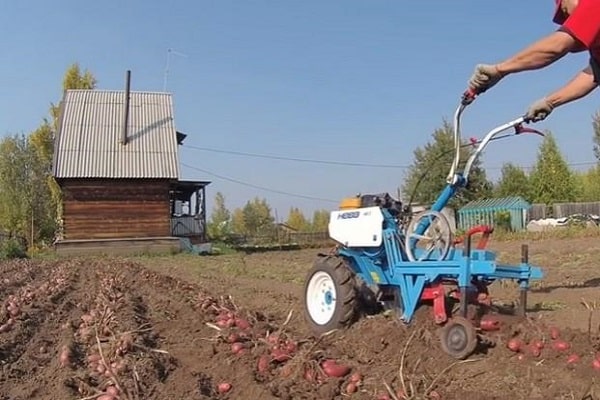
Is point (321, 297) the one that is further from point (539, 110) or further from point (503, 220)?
point (503, 220)

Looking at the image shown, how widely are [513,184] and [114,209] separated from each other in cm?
2864

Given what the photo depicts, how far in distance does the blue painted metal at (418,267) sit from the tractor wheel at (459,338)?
0.32 m

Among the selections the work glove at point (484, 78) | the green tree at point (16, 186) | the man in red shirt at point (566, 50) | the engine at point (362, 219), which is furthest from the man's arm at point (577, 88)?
the green tree at point (16, 186)

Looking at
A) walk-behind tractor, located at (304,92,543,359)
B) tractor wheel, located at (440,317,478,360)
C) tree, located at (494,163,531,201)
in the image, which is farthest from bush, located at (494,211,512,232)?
tractor wheel, located at (440,317,478,360)

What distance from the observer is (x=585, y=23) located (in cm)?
327

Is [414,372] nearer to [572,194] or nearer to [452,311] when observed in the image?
[452,311]

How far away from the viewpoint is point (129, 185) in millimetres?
30766

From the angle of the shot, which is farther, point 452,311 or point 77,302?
point 77,302

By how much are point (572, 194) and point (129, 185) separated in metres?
30.8

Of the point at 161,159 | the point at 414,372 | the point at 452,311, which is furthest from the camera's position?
the point at 161,159

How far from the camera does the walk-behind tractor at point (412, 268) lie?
17.3 ft

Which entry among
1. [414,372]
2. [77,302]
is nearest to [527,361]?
[414,372]

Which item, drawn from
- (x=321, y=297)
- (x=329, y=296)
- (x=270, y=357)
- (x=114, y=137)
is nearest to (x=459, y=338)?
(x=270, y=357)

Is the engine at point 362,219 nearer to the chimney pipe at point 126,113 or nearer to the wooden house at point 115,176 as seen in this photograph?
the wooden house at point 115,176
